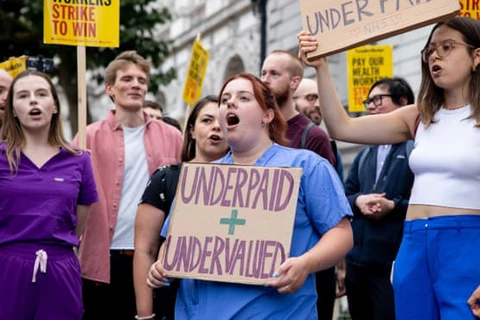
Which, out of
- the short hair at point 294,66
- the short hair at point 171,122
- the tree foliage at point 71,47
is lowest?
the short hair at point 171,122

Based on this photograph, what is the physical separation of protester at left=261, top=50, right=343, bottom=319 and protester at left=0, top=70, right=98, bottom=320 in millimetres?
1276

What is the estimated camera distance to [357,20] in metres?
4.18

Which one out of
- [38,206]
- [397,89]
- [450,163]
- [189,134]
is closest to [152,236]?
[38,206]

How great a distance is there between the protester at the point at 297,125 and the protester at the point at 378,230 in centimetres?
37

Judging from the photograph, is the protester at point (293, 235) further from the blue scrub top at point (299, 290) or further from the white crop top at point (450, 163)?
the white crop top at point (450, 163)

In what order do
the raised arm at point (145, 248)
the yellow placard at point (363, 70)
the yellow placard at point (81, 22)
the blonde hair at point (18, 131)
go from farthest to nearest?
1. the yellow placard at point (363, 70)
2. the yellow placard at point (81, 22)
3. the blonde hair at point (18, 131)
4. the raised arm at point (145, 248)

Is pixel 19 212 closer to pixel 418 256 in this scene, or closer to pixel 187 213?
pixel 187 213

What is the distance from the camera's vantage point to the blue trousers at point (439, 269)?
3879 mm

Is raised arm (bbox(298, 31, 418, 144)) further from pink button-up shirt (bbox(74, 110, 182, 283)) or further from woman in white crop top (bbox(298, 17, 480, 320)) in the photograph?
pink button-up shirt (bbox(74, 110, 182, 283))

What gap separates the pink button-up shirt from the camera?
18.9ft

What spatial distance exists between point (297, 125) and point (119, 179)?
1145 millimetres

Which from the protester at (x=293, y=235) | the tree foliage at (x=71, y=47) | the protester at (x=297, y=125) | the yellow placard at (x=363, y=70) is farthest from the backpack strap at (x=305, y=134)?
the tree foliage at (x=71, y=47)

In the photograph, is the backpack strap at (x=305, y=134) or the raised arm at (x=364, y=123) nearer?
the raised arm at (x=364, y=123)

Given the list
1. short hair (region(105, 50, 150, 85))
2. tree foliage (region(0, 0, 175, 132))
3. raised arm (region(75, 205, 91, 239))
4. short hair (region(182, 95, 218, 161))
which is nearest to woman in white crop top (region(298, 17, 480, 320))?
short hair (region(182, 95, 218, 161))
